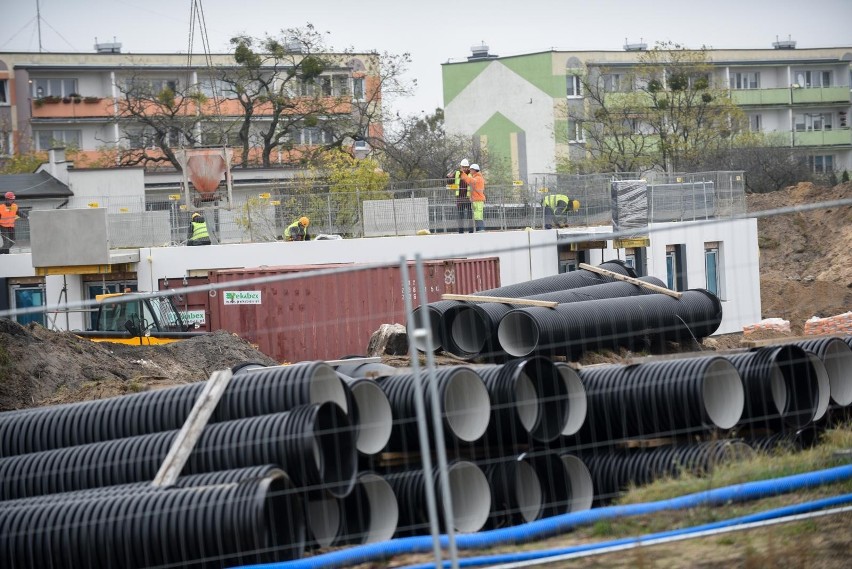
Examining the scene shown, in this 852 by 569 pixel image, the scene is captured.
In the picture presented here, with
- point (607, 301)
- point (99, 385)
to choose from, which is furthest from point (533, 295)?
point (99, 385)

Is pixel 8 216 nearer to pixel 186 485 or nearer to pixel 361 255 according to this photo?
pixel 361 255

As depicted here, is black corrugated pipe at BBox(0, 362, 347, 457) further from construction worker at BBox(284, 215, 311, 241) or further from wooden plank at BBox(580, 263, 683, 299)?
construction worker at BBox(284, 215, 311, 241)

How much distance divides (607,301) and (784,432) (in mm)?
7281

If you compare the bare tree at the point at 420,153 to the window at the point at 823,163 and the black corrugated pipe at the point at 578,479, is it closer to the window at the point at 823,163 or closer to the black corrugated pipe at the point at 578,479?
the window at the point at 823,163

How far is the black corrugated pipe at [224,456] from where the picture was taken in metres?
7.58

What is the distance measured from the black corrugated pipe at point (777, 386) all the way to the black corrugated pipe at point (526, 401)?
171 cm

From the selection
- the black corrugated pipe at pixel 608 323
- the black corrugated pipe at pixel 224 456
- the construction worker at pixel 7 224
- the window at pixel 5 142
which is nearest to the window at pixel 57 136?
the window at pixel 5 142

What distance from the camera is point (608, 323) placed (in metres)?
16.3

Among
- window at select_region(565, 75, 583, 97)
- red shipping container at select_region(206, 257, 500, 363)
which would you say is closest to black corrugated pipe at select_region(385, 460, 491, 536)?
red shipping container at select_region(206, 257, 500, 363)

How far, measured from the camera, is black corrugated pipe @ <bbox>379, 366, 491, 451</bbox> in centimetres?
855

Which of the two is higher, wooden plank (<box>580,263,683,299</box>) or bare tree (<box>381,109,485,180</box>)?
bare tree (<box>381,109,485,180</box>)

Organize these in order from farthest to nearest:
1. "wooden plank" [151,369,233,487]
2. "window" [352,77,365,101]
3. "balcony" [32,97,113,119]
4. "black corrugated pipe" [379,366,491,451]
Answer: "balcony" [32,97,113,119], "window" [352,77,365,101], "black corrugated pipe" [379,366,491,451], "wooden plank" [151,369,233,487]

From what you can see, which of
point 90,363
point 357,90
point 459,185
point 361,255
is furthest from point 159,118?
point 90,363

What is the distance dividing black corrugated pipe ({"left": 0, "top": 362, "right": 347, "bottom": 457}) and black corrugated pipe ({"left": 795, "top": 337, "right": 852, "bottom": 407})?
4.99 meters
